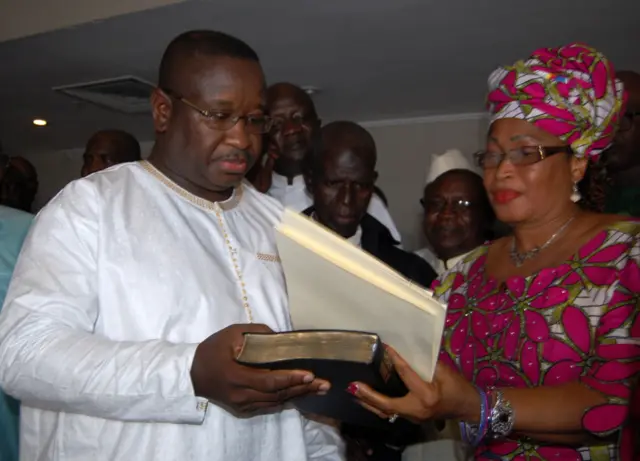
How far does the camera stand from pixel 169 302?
122cm

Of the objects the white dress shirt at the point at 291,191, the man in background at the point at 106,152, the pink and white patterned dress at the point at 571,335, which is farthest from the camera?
the man in background at the point at 106,152

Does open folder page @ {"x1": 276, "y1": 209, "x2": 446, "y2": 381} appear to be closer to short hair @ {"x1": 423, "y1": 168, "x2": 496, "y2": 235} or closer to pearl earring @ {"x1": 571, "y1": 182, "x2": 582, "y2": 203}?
pearl earring @ {"x1": 571, "y1": 182, "x2": 582, "y2": 203}

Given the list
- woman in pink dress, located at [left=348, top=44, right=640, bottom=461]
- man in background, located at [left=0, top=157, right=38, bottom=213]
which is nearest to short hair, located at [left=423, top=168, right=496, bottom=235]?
woman in pink dress, located at [left=348, top=44, right=640, bottom=461]

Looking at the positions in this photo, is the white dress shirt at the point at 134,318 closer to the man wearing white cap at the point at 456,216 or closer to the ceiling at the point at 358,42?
the man wearing white cap at the point at 456,216

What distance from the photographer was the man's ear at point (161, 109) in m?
1.39

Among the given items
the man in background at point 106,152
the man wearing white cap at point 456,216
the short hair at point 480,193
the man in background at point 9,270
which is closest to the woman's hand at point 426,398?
the man in background at point 9,270

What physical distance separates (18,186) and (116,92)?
1.02 metres

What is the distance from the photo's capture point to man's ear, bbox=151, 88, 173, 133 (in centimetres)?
139

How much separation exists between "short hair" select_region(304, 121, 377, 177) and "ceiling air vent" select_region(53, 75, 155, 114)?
217 cm

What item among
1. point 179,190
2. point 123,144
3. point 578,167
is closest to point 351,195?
point 578,167

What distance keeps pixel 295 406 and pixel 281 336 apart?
0.46 meters

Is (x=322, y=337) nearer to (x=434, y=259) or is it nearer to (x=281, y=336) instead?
(x=281, y=336)

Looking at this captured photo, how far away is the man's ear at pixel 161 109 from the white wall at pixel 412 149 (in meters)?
4.03

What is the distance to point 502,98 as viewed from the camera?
1548mm
